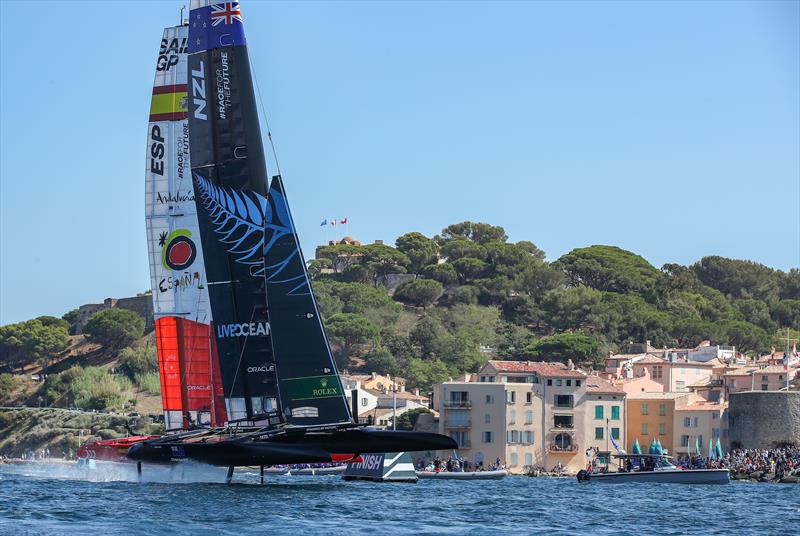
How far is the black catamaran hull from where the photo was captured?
128ft

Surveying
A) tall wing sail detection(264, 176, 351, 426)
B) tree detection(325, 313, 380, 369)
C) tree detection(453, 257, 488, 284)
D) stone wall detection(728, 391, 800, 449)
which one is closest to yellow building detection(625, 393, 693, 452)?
stone wall detection(728, 391, 800, 449)

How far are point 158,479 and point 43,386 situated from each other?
7860 centimetres

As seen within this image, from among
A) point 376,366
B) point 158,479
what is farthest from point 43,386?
point 158,479

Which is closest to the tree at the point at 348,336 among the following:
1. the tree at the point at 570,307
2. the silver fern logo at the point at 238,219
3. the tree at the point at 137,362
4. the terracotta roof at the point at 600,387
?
the tree at the point at 137,362

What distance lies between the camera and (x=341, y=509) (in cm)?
3616

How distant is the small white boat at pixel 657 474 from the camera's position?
2296 inches

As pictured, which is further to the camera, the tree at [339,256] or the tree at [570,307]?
the tree at [339,256]

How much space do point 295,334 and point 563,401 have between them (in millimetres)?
43703

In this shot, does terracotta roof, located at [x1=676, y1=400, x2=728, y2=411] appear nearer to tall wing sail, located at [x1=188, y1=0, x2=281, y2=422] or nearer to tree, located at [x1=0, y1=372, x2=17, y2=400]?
tall wing sail, located at [x1=188, y1=0, x2=281, y2=422]

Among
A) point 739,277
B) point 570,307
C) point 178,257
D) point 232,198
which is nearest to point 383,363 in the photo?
point 570,307

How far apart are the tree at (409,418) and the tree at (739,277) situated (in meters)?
64.9

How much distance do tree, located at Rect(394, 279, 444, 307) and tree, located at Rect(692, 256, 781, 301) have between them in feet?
89.7

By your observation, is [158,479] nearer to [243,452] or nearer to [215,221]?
[243,452]

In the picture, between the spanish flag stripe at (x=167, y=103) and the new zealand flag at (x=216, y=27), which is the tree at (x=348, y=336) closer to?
the spanish flag stripe at (x=167, y=103)
